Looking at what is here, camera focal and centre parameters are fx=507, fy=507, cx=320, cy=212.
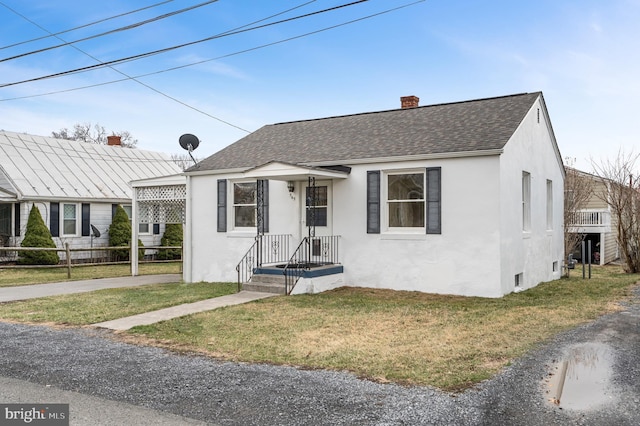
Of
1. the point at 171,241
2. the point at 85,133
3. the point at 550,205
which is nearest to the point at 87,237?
the point at 171,241

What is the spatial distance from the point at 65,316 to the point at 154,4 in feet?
23.6

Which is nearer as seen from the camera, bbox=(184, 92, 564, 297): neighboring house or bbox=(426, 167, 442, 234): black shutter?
bbox=(184, 92, 564, 297): neighboring house

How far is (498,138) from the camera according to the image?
10.5 meters

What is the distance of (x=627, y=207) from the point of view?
17.2 m

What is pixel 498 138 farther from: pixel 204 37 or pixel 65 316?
pixel 65 316

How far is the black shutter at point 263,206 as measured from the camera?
12.7 meters

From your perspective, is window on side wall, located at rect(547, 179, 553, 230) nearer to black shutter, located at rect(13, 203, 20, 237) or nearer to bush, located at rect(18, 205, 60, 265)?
bush, located at rect(18, 205, 60, 265)

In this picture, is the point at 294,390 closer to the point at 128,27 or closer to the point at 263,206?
the point at 263,206

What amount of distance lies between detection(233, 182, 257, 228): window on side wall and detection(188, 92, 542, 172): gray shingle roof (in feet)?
1.97

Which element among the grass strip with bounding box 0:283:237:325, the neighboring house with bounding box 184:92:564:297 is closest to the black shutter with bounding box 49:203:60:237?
the neighboring house with bounding box 184:92:564:297

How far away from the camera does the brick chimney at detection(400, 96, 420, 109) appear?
1588cm

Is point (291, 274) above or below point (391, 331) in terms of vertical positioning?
above

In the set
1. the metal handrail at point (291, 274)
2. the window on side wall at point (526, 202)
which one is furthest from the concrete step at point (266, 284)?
the window on side wall at point (526, 202)

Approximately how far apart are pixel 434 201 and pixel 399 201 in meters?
0.96
